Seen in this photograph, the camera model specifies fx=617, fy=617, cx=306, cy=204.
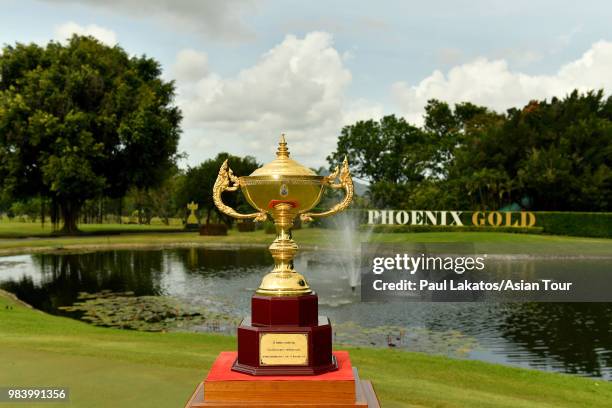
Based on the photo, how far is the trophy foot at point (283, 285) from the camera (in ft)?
19.0

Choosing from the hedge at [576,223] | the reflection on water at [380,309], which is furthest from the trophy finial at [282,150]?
the hedge at [576,223]

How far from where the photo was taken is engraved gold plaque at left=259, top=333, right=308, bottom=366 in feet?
18.5

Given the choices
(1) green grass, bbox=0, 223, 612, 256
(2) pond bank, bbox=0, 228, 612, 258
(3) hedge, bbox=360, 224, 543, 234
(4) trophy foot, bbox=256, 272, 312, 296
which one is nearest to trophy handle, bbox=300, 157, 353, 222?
(4) trophy foot, bbox=256, 272, 312, 296

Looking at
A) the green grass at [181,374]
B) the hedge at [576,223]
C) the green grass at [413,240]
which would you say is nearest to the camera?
the green grass at [181,374]

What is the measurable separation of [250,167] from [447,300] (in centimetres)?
5247

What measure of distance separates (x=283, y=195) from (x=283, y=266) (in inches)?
27.7

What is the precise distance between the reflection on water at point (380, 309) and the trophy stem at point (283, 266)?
24.1 ft

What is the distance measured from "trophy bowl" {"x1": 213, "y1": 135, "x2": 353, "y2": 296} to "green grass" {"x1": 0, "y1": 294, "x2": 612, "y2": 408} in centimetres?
168

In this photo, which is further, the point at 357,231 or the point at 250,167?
the point at 250,167

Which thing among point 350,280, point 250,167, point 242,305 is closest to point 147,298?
point 242,305

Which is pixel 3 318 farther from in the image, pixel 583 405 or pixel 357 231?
pixel 357 231

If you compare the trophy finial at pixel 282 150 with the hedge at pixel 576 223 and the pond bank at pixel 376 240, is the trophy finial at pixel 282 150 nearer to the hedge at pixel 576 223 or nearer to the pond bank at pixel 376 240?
the pond bank at pixel 376 240

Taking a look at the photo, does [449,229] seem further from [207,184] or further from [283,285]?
[283,285]

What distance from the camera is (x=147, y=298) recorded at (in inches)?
773
